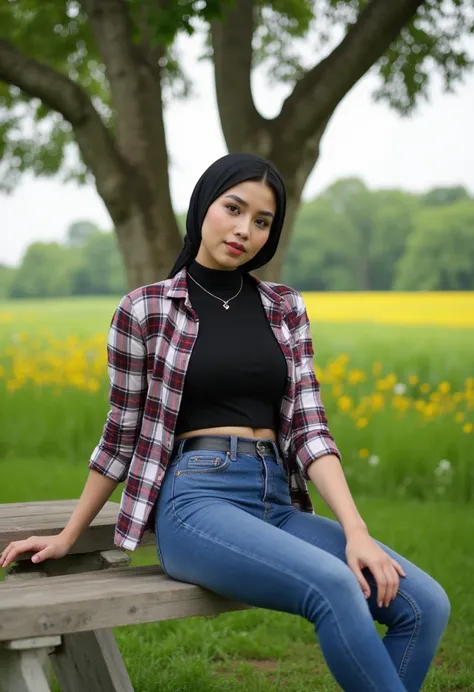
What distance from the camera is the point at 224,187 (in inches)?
101

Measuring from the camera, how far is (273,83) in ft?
27.9

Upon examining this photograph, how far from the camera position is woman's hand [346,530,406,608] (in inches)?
90.7

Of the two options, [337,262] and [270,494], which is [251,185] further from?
[337,262]

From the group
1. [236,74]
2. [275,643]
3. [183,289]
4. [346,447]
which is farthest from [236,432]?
[346,447]

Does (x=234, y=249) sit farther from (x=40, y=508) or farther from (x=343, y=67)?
(x=343, y=67)

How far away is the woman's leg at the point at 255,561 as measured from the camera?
2.11 m

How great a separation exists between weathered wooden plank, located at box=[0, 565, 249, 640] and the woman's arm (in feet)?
1.07

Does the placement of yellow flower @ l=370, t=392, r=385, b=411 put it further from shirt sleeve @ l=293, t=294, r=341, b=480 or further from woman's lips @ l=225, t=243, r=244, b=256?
woman's lips @ l=225, t=243, r=244, b=256

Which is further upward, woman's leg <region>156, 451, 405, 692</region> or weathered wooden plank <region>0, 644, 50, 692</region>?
woman's leg <region>156, 451, 405, 692</region>

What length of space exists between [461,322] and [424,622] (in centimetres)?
959

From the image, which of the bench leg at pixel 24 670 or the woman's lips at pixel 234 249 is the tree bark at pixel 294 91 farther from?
the bench leg at pixel 24 670

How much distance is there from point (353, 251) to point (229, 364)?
11366 millimetres

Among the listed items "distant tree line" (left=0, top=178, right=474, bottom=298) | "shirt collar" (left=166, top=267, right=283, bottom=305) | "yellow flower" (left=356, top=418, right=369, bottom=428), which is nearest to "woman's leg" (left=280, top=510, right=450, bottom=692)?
"shirt collar" (left=166, top=267, right=283, bottom=305)

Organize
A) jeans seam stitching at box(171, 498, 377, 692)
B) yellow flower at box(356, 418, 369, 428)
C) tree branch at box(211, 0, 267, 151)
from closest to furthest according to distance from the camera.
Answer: jeans seam stitching at box(171, 498, 377, 692) → tree branch at box(211, 0, 267, 151) → yellow flower at box(356, 418, 369, 428)
